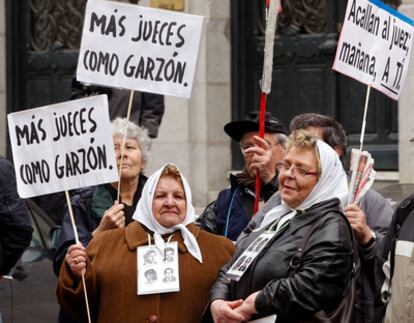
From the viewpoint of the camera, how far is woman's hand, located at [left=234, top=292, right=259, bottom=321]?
5609 mm

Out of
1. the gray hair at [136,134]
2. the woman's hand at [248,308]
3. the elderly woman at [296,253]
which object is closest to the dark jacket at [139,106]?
the gray hair at [136,134]

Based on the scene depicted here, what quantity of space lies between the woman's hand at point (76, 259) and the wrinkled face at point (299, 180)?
1.02 meters

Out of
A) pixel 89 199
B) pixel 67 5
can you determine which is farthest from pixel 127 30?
pixel 67 5

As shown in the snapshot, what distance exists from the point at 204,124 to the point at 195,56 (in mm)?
5621

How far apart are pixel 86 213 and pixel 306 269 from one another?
180 centimetres

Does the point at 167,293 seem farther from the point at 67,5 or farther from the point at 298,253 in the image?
the point at 67,5

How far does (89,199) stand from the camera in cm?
704

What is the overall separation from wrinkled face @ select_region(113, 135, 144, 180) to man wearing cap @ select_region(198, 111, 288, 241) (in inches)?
18.6

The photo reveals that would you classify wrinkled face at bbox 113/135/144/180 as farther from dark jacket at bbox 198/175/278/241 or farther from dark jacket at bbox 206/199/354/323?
dark jacket at bbox 206/199/354/323

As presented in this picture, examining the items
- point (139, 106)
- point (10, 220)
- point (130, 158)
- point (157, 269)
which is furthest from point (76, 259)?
point (139, 106)

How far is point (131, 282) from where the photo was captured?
6156mm

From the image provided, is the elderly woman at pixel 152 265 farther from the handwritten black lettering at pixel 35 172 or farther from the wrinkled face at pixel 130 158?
the wrinkled face at pixel 130 158

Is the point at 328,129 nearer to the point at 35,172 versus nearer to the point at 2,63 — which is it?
the point at 35,172

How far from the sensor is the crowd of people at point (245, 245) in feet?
18.4
